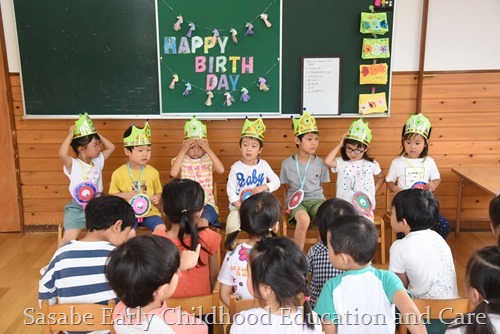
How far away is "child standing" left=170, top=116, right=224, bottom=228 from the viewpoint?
3.45 metres

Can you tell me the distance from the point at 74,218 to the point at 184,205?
1468mm

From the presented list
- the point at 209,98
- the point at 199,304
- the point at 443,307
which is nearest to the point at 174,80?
the point at 209,98

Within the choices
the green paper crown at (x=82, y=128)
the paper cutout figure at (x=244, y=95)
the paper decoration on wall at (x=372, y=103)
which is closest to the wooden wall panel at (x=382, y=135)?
the paper decoration on wall at (x=372, y=103)

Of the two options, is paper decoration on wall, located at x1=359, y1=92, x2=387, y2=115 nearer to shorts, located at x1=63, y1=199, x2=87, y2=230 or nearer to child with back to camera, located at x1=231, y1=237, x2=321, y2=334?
shorts, located at x1=63, y1=199, x2=87, y2=230

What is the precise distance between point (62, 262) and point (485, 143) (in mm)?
3528

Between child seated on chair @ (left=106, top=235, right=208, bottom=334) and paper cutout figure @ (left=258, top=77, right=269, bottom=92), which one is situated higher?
paper cutout figure @ (left=258, top=77, right=269, bottom=92)

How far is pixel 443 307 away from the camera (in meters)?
1.60

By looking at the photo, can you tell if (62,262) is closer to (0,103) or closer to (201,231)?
(201,231)

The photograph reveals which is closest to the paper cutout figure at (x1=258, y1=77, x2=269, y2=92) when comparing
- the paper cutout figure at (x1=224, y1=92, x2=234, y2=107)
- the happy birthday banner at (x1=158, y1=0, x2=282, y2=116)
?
the happy birthday banner at (x1=158, y1=0, x2=282, y2=116)

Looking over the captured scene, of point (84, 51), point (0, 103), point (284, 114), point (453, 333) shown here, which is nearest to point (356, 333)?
point (453, 333)

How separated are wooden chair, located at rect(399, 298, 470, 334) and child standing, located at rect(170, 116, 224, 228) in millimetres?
1924

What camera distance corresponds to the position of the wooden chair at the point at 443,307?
1.59 meters

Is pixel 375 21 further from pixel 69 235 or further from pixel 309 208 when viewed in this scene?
pixel 69 235

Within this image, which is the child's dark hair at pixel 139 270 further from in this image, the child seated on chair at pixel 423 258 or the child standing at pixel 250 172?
the child standing at pixel 250 172
